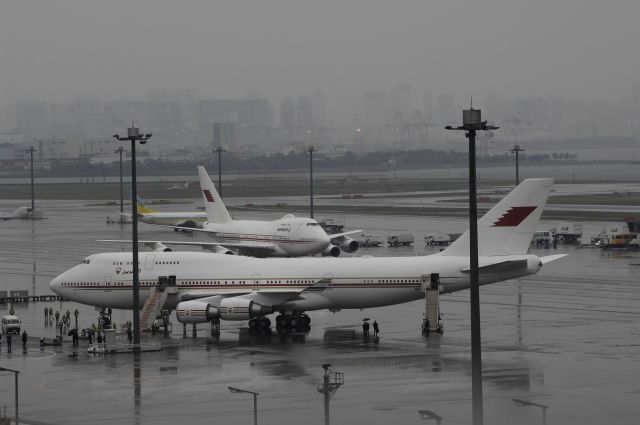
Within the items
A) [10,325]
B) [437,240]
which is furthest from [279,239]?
[10,325]

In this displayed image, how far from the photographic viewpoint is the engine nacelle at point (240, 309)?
62.5 metres

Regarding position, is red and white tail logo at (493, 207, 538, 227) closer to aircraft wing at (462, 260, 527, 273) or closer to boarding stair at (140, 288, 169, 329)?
aircraft wing at (462, 260, 527, 273)

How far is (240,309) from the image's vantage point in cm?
6253

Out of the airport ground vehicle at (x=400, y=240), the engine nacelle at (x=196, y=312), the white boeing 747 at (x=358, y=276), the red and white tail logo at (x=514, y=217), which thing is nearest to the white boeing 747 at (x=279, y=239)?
the airport ground vehicle at (x=400, y=240)

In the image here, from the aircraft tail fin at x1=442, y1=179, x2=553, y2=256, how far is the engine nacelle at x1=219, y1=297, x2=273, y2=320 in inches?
427

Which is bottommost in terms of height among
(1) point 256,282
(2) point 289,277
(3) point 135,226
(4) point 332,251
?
(1) point 256,282

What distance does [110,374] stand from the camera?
2029 inches

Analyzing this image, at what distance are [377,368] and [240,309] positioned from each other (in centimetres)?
1280

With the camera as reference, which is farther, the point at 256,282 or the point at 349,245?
the point at 349,245

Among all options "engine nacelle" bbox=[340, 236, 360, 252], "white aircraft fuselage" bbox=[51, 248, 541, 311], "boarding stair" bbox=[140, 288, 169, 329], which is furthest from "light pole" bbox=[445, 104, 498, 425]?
"engine nacelle" bbox=[340, 236, 360, 252]

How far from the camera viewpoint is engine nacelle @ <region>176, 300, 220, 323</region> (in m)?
63.0

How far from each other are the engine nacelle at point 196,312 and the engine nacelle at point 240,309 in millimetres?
578

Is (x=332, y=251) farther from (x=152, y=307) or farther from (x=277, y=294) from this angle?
(x=277, y=294)

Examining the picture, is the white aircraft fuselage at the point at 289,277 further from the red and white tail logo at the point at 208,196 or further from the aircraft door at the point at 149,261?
the red and white tail logo at the point at 208,196
